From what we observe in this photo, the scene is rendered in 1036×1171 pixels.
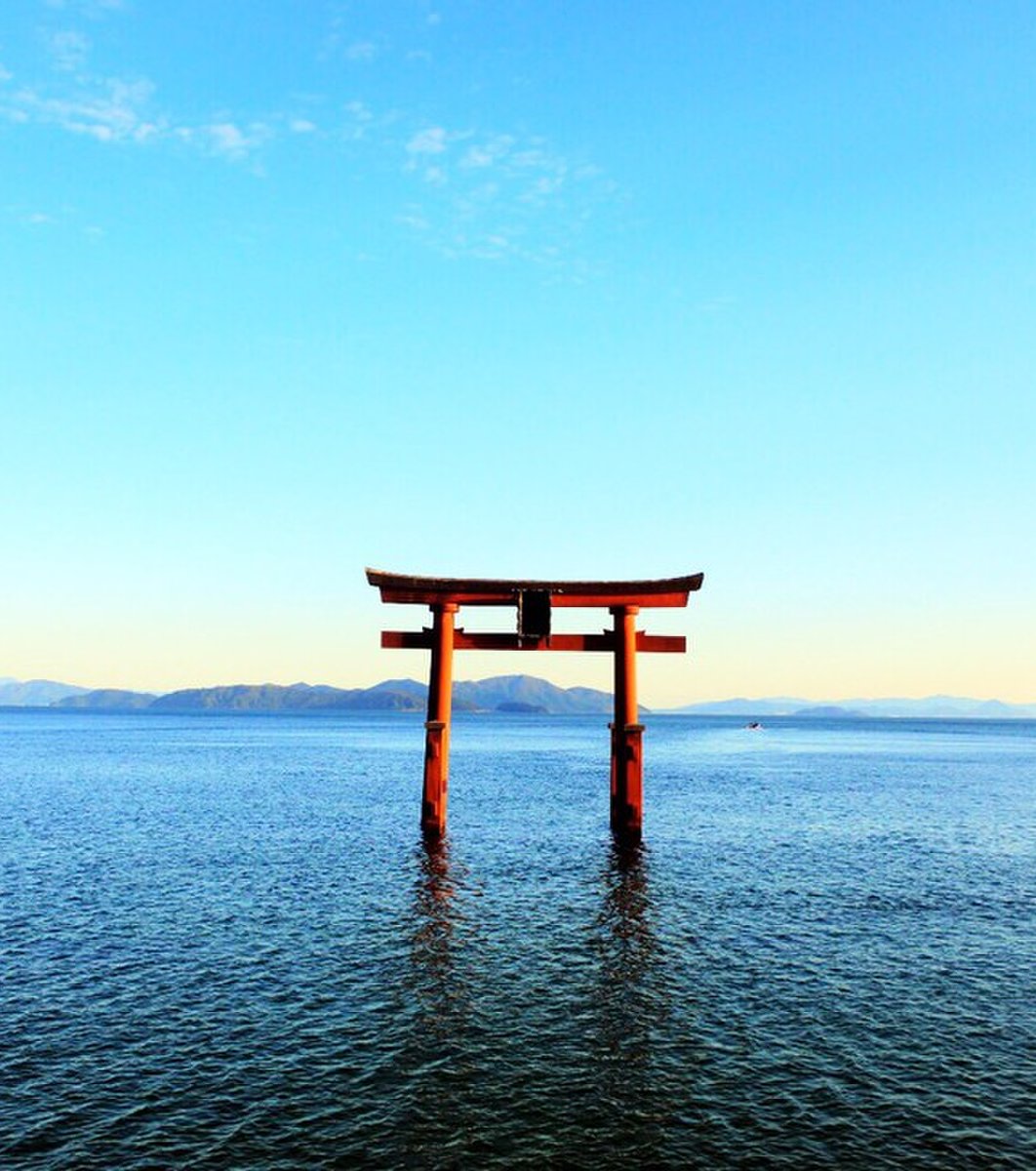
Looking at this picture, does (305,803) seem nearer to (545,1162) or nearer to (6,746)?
(545,1162)

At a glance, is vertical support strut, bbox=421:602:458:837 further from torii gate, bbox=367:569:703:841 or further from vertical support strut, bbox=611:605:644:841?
vertical support strut, bbox=611:605:644:841

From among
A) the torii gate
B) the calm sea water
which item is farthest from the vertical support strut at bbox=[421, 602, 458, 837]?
the calm sea water

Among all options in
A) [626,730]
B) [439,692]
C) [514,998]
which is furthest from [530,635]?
[514,998]

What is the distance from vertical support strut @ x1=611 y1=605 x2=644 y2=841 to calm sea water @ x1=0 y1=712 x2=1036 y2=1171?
4.46 ft

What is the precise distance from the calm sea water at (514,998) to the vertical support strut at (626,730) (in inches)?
53.5

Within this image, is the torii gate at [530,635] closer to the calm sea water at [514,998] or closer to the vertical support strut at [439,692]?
the vertical support strut at [439,692]

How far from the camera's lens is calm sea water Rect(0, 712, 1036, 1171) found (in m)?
11.4

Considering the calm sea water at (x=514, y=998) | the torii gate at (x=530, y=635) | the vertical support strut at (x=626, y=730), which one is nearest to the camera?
the calm sea water at (x=514, y=998)

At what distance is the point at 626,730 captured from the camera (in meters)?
28.9

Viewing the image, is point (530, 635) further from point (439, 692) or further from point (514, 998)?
point (514, 998)

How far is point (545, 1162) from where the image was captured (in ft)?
35.1

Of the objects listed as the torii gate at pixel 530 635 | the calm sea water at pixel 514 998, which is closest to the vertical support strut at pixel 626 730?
the torii gate at pixel 530 635

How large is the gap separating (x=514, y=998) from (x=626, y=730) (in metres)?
13.4

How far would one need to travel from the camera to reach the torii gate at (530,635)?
93.2 ft
